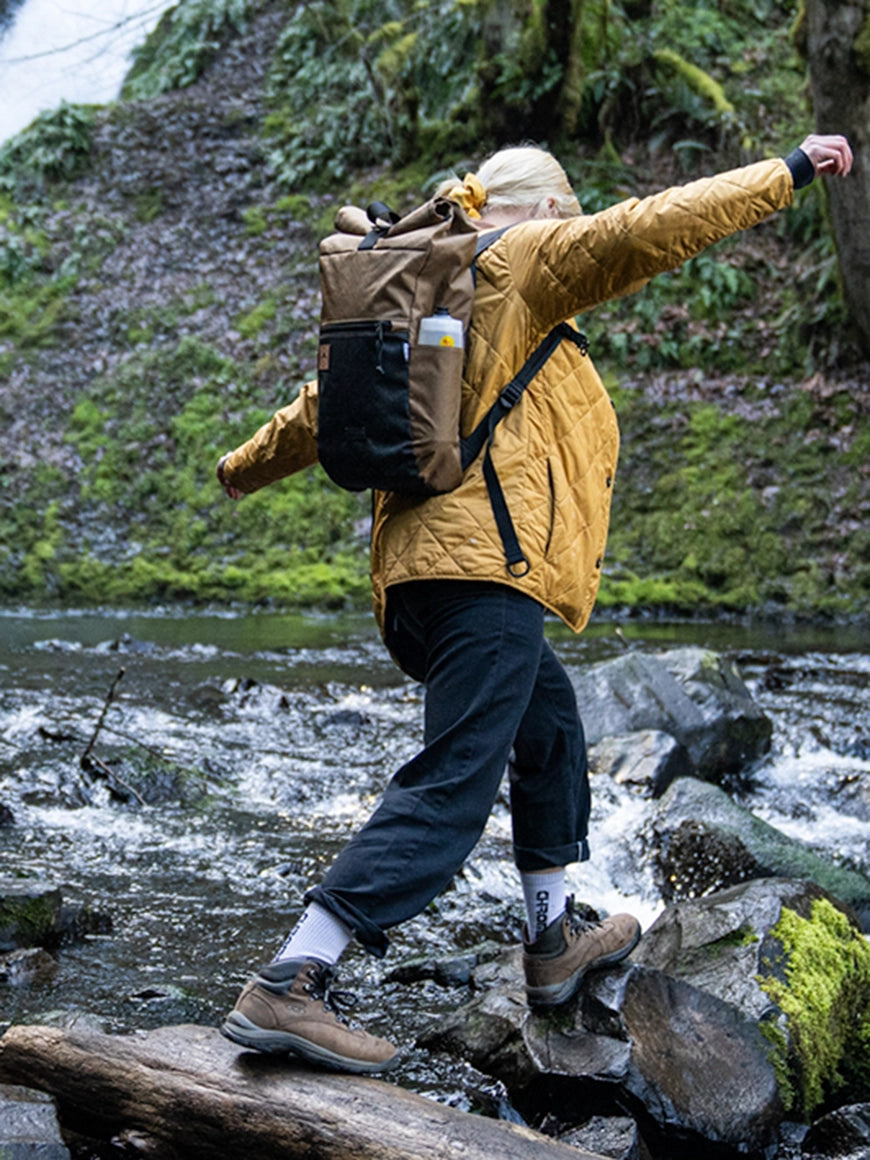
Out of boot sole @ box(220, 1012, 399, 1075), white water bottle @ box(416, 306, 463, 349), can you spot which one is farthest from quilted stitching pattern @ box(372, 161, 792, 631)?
boot sole @ box(220, 1012, 399, 1075)

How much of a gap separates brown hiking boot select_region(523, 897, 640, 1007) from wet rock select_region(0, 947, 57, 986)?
1536 millimetres

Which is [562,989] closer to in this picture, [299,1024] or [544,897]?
[544,897]

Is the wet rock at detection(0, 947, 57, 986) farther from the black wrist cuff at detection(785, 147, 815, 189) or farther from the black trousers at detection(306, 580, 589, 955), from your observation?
the black wrist cuff at detection(785, 147, 815, 189)

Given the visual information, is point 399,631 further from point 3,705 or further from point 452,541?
point 3,705

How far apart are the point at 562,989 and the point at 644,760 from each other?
2.87m

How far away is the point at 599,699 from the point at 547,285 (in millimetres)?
4308

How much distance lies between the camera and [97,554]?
13.4 metres

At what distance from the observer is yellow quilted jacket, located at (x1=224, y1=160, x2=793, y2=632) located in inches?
99.1

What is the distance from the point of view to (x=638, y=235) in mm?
2496

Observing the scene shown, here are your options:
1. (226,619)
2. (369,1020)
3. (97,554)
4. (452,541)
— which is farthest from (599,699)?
(97,554)

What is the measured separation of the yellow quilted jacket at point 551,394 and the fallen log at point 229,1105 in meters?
1.17

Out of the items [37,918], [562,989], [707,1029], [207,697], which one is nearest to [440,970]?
[562,989]

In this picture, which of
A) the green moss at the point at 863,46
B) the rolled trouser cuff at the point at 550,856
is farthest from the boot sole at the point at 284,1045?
the green moss at the point at 863,46

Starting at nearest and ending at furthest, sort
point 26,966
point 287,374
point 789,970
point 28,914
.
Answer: point 789,970
point 26,966
point 28,914
point 287,374
